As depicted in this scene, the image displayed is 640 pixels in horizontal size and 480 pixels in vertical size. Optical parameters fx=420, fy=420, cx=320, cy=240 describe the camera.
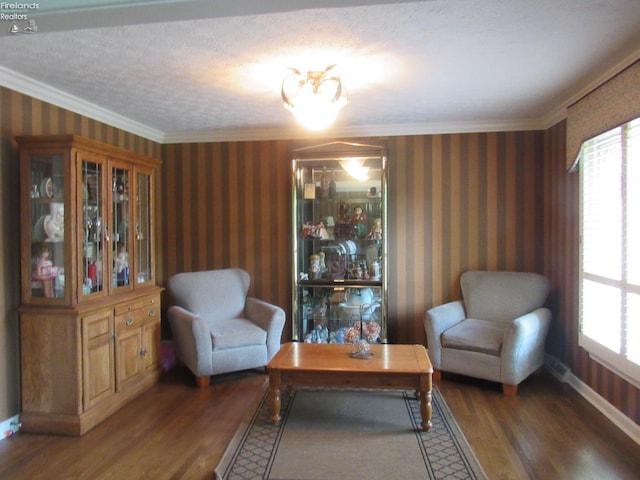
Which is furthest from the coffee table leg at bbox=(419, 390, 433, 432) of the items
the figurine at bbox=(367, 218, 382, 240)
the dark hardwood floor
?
the figurine at bbox=(367, 218, 382, 240)

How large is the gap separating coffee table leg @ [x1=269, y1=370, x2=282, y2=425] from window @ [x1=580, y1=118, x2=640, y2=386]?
89.0 inches

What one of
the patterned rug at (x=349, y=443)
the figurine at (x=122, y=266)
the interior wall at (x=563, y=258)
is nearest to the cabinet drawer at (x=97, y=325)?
the figurine at (x=122, y=266)

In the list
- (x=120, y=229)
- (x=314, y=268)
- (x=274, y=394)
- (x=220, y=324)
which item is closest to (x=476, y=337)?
A: (x=314, y=268)

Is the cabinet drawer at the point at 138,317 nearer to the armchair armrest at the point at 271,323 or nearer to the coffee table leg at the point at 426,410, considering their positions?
the armchair armrest at the point at 271,323

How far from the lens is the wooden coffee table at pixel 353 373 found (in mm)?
2789

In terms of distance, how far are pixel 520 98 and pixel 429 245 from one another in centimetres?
163

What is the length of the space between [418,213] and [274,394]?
244 cm

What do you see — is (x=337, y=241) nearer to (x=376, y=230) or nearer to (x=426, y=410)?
(x=376, y=230)

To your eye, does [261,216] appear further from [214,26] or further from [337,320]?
[214,26]

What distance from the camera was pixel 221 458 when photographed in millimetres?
2502

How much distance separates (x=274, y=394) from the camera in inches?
114

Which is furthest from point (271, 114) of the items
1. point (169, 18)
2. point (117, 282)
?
point (169, 18)

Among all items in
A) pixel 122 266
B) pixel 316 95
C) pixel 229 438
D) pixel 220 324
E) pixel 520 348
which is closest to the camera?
pixel 316 95

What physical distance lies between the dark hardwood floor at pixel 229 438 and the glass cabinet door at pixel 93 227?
1.01 m
